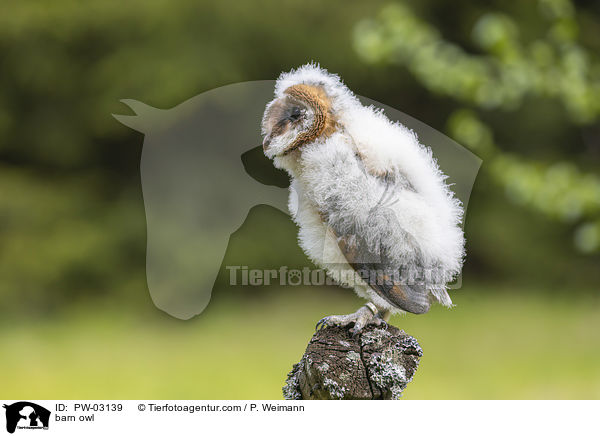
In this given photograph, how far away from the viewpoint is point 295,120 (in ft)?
6.04

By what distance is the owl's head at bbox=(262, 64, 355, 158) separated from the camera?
183 cm

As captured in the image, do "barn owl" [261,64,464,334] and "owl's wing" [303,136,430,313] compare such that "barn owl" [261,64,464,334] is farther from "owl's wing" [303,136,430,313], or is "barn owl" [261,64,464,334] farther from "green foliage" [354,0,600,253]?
"green foliage" [354,0,600,253]

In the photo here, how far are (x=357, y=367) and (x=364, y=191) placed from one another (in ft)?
1.72

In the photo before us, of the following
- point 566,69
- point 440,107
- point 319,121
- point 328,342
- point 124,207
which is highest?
point 440,107

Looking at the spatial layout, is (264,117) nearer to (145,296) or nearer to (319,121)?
(319,121)

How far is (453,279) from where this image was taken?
2113 millimetres

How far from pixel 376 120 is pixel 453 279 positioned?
595mm

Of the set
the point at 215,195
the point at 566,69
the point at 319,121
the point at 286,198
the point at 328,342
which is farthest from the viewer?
the point at 215,195

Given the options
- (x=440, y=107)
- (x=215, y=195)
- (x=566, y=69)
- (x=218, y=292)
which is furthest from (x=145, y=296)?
(x=566, y=69)
